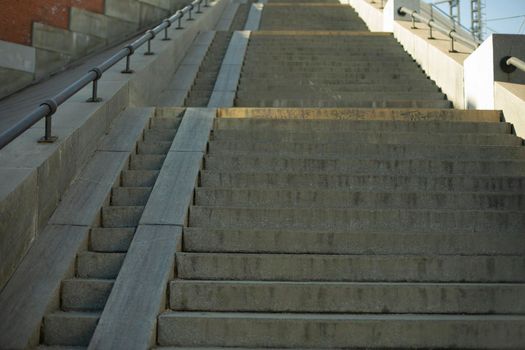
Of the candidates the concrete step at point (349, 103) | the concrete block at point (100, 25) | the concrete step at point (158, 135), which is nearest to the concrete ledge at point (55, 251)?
the concrete step at point (158, 135)

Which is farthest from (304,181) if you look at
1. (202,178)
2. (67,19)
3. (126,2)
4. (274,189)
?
(126,2)

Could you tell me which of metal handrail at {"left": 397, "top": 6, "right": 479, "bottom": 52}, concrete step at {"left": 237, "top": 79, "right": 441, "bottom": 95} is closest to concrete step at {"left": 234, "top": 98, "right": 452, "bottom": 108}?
concrete step at {"left": 237, "top": 79, "right": 441, "bottom": 95}

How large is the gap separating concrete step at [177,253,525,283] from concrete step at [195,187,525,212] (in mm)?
863

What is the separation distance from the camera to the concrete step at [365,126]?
22.0 ft

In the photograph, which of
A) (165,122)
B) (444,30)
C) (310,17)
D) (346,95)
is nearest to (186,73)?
(346,95)

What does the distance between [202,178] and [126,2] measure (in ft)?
29.9

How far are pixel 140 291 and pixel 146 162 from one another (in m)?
2.15

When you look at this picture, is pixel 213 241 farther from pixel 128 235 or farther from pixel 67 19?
pixel 67 19

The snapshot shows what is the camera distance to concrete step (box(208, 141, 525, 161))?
19.9ft

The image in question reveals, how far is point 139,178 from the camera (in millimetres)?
5645

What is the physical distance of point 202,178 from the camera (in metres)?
5.61

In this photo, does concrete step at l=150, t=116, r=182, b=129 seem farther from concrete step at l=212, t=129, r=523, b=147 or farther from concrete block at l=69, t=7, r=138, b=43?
concrete block at l=69, t=7, r=138, b=43

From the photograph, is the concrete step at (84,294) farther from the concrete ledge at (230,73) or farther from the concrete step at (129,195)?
the concrete ledge at (230,73)

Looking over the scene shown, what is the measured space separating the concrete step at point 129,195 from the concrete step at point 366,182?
588 mm
